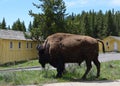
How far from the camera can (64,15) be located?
47.8 metres

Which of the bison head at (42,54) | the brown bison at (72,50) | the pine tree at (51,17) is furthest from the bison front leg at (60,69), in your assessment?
the pine tree at (51,17)

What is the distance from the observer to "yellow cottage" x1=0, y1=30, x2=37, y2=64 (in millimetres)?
45572

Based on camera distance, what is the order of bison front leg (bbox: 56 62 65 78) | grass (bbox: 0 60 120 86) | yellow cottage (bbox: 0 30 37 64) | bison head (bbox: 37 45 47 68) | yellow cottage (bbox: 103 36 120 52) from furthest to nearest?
yellow cottage (bbox: 103 36 120 52) < yellow cottage (bbox: 0 30 37 64) < bison head (bbox: 37 45 47 68) < bison front leg (bbox: 56 62 65 78) < grass (bbox: 0 60 120 86)

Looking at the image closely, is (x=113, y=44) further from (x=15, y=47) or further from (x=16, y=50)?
(x=15, y=47)

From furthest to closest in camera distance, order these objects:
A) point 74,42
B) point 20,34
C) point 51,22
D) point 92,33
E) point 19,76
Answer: point 92,33
point 20,34
point 51,22
point 74,42
point 19,76

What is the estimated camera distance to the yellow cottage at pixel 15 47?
45.6m

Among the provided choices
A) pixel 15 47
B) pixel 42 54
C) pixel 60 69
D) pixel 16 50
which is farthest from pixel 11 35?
pixel 60 69

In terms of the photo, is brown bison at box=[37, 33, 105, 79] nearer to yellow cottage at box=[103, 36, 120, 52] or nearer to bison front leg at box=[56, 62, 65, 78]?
bison front leg at box=[56, 62, 65, 78]

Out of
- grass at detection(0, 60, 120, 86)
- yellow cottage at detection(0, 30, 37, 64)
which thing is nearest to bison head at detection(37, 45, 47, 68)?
grass at detection(0, 60, 120, 86)

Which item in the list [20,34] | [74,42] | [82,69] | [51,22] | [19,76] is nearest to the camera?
[19,76]

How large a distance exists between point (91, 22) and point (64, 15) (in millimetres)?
58986

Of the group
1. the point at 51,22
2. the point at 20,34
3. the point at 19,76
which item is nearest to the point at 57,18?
the point at 51,22

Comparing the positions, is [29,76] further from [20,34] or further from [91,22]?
[91,22]

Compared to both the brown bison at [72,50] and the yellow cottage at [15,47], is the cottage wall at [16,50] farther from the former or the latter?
Result: the brown bison at [72,50]
